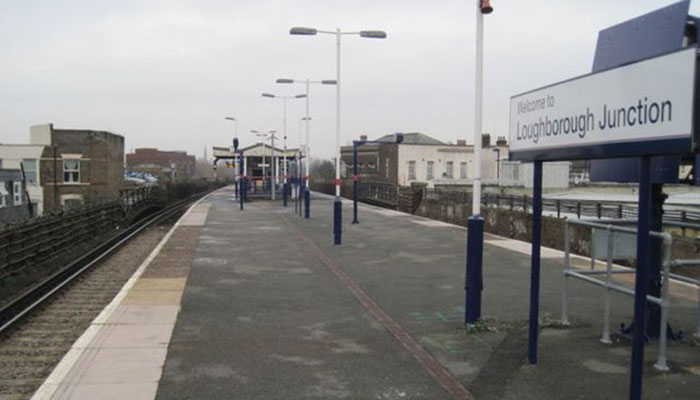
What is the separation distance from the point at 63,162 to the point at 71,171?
859mm

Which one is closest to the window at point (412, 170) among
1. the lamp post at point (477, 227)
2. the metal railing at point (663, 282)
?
the metal railing at point (663, 282)

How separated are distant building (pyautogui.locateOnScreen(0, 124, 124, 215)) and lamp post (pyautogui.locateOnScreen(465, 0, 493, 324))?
42.0 m

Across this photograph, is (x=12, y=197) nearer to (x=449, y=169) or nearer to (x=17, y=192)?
(x=17, y=192)

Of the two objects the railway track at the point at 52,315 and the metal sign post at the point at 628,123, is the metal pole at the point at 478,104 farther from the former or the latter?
the railway track at the point at 52,315

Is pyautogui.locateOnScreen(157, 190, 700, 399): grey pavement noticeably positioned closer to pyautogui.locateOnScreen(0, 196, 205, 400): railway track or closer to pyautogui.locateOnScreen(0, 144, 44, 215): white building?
pyautogui.locateOnScreen(0, 196, 205, 400): railway track

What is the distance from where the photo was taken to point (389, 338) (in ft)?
24.9

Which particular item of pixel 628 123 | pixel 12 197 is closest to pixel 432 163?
pixel 12 197

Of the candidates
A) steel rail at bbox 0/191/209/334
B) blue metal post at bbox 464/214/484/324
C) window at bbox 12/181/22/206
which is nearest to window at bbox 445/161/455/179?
window at bbox 12/181/22/206

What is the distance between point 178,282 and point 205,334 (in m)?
4.07

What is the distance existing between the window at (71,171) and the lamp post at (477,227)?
148 ft

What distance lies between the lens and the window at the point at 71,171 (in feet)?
154

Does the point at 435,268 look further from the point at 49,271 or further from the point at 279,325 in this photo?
the point at 49,271

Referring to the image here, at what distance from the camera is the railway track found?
7074mm

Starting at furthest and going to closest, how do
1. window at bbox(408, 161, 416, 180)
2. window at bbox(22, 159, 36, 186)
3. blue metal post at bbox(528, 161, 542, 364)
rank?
window at bbox(408, 161, 416, 180), window at bbox(22, 159, 36, 186), blue metal post at bbox(528, 161, 542, 364)
